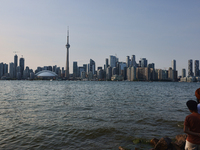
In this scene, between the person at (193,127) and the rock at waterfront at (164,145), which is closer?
the person at (193,127)

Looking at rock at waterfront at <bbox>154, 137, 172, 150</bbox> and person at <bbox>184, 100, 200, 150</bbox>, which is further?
rock at waterfront at <bbox>154, 137, 172, 150</bbox>

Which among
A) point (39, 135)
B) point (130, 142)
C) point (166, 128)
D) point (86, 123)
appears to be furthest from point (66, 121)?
point (166, 128)

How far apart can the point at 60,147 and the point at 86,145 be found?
1396 millimetres

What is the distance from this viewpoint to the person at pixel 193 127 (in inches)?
184

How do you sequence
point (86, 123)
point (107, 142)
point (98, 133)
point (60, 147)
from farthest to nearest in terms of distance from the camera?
point (86, 123) < point (98, 133) < point (107, 142) < point (60, 147)

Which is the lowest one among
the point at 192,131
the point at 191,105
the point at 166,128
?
the point at 166,128

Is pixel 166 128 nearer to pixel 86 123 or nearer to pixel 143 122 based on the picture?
pixel 143 122

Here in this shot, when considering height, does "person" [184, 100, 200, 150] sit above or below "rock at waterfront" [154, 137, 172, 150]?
above

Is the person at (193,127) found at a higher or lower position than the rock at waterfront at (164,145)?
higher

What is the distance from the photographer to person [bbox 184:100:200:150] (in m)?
4.68

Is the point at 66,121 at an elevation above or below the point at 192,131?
below

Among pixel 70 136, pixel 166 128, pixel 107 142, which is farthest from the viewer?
pixel 166 128

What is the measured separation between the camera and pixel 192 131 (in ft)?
15.6

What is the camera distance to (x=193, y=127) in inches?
186
